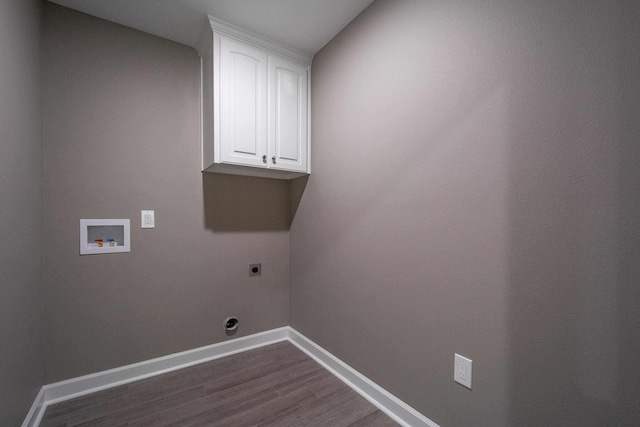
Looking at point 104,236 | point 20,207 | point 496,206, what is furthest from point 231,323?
point 496,206

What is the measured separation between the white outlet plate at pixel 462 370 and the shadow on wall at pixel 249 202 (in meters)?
1.54

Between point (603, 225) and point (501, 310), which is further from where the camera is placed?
point (501, 310)

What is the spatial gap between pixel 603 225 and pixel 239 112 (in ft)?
6.15

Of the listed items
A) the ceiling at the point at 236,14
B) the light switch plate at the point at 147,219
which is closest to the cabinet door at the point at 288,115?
the ceiling at the point at 236,14

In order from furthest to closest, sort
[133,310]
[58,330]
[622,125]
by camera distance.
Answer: [133,310]
[58,330]
[622,125]

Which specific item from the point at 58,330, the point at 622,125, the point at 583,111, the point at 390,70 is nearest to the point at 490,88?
the point at 583,111

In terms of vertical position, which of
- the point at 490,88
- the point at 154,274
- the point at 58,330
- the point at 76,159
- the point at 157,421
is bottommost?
the point at 157,421

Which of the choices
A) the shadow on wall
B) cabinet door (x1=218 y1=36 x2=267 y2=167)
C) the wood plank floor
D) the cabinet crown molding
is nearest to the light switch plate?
the shadow on wall

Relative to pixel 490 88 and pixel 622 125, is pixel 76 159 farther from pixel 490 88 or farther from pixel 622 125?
pixel 622 125

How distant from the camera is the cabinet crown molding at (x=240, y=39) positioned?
1.75 m

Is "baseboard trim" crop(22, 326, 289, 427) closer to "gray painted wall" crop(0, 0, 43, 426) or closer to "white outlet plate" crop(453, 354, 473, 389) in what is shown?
"gray painted wall" crop(0, 0, 43, 426)

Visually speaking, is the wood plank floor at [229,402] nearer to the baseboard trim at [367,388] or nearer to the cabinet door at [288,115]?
the baseboard trim at [367,388]

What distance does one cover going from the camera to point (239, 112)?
184 centimetres

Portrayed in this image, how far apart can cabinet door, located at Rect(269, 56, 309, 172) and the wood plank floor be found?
1.47 m
